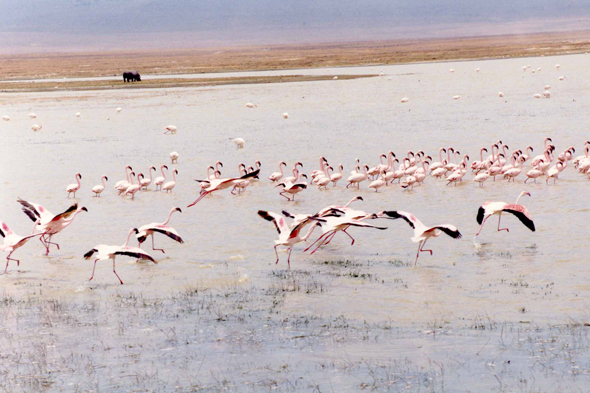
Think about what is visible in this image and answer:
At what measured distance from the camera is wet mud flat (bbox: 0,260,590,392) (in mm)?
6688

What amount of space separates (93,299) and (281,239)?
247 cm

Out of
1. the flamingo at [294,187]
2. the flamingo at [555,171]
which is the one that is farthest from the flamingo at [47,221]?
the flamingo at [555,171]

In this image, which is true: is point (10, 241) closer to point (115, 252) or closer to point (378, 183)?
point (115, 252)

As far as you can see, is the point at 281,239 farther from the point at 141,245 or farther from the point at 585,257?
the point at 585,257

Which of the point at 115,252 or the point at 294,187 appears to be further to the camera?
the point at 294,187

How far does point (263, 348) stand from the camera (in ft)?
24.7

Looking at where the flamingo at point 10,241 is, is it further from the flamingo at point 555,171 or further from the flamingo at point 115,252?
the flamingo at point 555,171

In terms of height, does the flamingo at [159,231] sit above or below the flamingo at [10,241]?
above

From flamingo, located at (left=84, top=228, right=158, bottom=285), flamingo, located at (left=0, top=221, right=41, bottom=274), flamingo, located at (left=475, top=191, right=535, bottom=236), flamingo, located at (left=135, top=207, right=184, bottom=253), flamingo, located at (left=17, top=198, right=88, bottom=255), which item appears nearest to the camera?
flamingo, located at (left=84, top=228, right=158, bottom=285)

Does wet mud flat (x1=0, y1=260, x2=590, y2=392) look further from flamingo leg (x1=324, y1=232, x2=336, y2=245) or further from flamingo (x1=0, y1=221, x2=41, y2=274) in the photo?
flamingo leg (x1=324, y1=232, x2=336, y2=245)

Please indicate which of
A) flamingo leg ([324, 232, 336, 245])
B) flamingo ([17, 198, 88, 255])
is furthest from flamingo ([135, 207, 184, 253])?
flamingo leg ([324, 232, 336, 245])

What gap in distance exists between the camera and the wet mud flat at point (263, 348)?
6.69 metres

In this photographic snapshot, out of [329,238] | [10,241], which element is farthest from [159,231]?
[329,238]

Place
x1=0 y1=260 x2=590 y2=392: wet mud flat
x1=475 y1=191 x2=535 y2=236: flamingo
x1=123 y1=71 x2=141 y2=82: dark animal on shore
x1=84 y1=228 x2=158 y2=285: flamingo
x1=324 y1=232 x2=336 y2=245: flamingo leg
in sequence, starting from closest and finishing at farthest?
x1=0 y1=260 x2=590 y2=392: wet mud flat
x1=84 y1=228 x2=158 y2=285: flamingo
x1=475 y1=191 x2=535 y2=236: flamingo
x1=324 y1=232 x2=336 y2=245: flamingo leg
x1=123 y1=71 x2=141 y2=82: dark animal on shore
